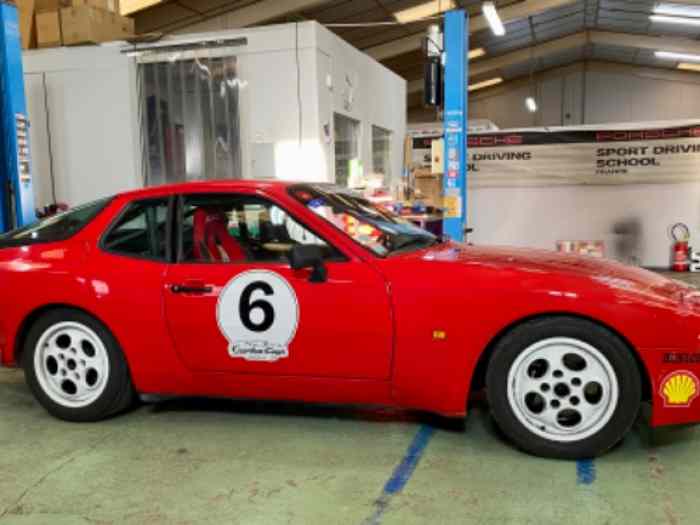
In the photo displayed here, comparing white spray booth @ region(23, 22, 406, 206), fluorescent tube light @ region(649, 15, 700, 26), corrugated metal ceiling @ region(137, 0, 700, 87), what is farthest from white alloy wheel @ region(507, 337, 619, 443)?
fluorescent tube light @ region(649, 15, 700, 26)

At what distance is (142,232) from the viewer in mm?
3441

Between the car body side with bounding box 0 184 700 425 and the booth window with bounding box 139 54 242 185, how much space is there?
15.4ft

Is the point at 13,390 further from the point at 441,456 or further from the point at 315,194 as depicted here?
the point at 441,456

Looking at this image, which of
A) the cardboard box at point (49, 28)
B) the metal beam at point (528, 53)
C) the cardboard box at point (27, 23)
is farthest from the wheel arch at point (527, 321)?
the metal beam at point (528, 53)

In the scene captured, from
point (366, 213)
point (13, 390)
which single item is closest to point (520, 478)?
point (366, 213)

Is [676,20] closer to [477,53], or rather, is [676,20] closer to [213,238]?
[477,53]

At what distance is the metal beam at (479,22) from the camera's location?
1625cm

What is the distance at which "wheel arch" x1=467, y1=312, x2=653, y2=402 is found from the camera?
9.00 feet

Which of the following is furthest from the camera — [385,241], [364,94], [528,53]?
[528,53]

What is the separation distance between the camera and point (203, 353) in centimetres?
321

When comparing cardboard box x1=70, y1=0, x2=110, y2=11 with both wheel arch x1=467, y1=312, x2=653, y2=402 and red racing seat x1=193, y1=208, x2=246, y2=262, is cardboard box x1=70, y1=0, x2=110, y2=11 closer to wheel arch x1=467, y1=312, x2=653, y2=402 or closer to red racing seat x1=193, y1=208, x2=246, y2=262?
red racing seat x1=193, y1=208, x2=246, y2=262

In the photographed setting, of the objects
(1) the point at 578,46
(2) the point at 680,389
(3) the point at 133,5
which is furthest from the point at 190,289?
(1) the point at 578,46

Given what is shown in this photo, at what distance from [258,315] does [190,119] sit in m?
5.77

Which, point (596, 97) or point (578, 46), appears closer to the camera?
point (578, 46)
